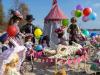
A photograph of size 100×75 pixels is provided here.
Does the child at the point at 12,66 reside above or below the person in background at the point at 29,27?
below

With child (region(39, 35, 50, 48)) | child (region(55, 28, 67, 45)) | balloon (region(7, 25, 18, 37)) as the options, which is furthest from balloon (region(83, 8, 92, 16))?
balloon (region(7, 25, 18, 37))

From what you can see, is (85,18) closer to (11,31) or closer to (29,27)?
(29,27)

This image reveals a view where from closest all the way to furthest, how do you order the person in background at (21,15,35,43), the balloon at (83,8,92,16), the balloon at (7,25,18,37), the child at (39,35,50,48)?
the balloon at (7,25,18,37)
the person in background at (21,15,35,43)
the child at (39,35,50,48)
the balloon at (83,8,92,16)

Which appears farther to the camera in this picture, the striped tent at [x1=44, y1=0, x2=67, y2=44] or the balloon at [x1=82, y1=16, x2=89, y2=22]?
the striped tent at [x1=44, y1=0, x2=67, y2=44]

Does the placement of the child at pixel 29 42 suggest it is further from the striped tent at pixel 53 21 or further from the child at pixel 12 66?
the child at pixel 12 66

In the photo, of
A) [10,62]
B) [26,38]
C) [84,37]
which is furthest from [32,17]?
[10,62]

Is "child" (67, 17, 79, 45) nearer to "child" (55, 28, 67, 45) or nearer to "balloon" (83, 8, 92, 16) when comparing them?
"child" (55, 28, 67, 45)

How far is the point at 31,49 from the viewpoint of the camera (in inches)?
353

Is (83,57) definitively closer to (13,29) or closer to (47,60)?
(47,60)

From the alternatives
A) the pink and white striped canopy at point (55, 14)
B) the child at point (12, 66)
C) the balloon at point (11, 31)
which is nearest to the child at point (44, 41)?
the pink and white striped canopy at point (55, 14)

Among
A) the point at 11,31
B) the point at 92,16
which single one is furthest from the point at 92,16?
the point at 11,31

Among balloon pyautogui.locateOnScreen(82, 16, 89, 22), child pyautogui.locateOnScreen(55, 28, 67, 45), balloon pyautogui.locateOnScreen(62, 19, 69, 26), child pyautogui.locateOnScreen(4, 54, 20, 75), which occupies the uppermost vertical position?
balloon pyautogui.locateOnScreen(82, 16, 89, 22)

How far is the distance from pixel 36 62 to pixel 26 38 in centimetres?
73

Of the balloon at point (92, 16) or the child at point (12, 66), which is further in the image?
the balloon at point (92, 16)
